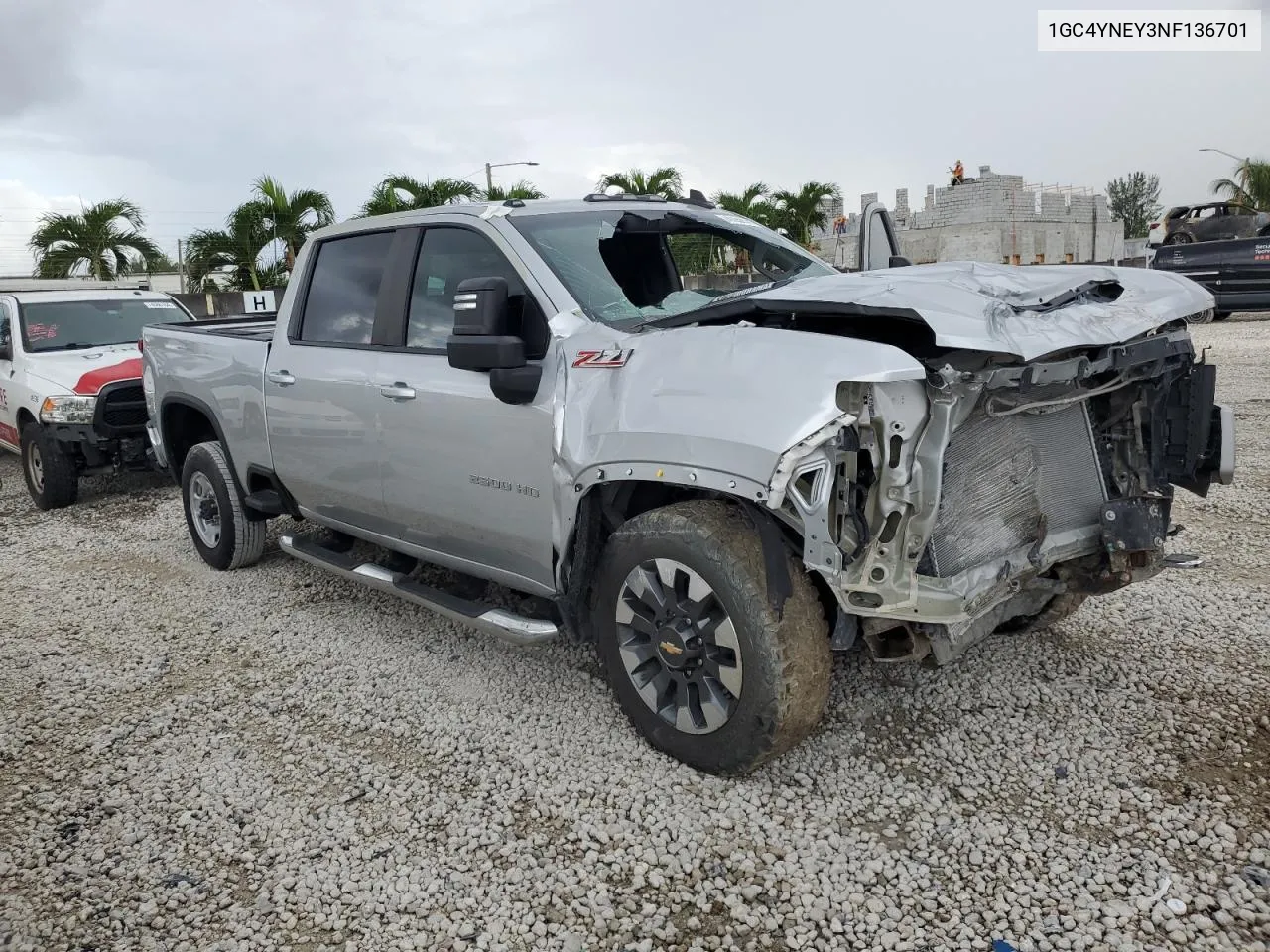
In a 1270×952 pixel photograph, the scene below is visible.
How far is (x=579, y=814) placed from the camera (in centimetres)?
309

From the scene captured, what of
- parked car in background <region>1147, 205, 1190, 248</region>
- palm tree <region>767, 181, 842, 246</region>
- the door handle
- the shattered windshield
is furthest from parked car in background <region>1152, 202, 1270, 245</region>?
the door handle

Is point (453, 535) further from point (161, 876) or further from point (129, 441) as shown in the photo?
point (129, 441)

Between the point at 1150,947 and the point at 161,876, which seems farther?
the point at 161,876

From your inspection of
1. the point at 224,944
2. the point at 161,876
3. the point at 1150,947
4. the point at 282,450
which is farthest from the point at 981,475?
the point at 282,450

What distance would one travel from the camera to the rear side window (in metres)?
4.36

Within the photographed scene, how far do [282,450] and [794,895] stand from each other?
137 inches

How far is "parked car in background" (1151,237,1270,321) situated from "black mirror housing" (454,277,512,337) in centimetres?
1628

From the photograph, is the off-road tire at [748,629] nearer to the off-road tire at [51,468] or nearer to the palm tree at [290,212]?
the off-road tire at [51,468]

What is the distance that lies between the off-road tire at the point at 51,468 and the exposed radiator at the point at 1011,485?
24.9ft

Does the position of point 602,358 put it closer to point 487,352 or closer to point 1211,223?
point 487,352

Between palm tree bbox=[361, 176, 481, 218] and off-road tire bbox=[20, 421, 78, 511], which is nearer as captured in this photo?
off-road tire bbox=[20, 421, 78, 511]

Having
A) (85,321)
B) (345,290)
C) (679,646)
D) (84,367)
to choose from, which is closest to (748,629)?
(679,646)

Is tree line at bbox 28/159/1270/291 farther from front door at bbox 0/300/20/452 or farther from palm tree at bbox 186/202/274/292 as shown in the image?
front door at bbox 0/300/20/452

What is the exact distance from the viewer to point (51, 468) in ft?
25.6
